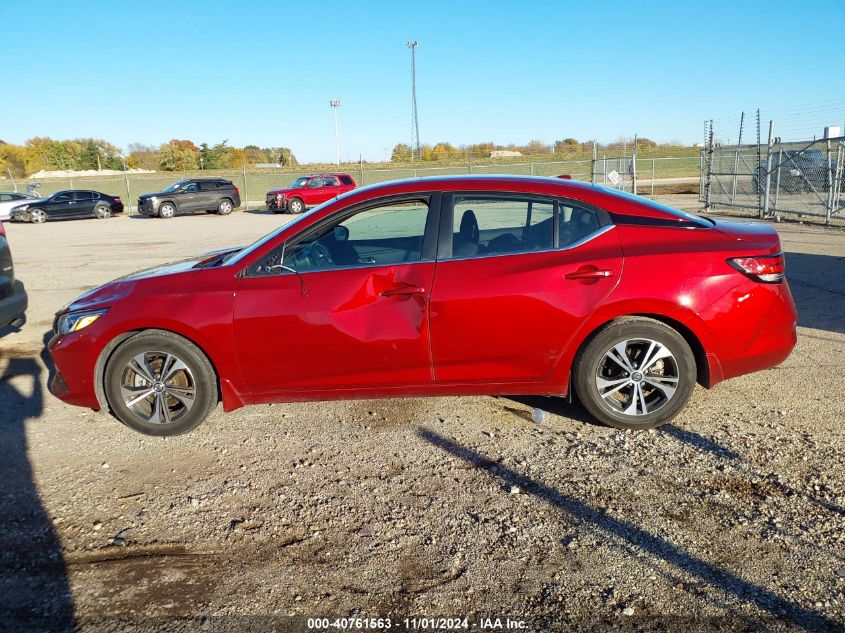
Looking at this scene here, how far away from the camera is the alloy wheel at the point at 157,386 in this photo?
4.19m

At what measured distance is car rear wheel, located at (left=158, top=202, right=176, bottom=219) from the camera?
1110 inches

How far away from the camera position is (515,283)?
395 centimetres

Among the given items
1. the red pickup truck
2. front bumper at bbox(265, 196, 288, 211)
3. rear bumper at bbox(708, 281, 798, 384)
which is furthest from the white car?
rear bumper at bbox(708, 281, 798, 384)

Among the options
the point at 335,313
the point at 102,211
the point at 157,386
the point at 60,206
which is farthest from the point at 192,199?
Result: the point at 335,313

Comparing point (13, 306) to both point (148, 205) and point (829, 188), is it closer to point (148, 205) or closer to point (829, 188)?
point (829, 188)

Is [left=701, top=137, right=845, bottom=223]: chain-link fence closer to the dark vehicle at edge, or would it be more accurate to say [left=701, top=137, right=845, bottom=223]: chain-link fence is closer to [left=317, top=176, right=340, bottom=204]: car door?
[left=317, top=176, right=340, bottom=204]: car door

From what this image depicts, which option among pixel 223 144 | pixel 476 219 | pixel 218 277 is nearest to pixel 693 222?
pixel 476 219

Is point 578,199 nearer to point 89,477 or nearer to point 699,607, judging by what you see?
point 699,607

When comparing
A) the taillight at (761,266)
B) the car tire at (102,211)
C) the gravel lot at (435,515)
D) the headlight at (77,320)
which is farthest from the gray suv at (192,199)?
the taillight at (761,266)

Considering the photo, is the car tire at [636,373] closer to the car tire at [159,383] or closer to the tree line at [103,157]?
the car tire at [159,383]

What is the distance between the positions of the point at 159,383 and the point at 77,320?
2.36ft

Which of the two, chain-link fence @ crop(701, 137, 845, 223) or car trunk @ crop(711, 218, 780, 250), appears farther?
chain-link fence @ crop(701, 137, 845, 223)

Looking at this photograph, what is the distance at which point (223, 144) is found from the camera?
244ft

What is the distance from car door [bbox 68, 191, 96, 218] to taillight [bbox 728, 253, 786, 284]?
101 ft
